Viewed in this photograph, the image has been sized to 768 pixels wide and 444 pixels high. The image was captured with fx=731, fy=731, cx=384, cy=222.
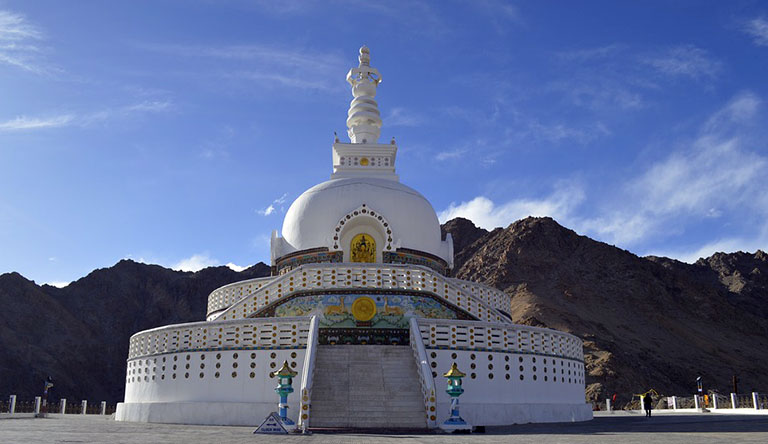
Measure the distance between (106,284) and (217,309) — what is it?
71.9 m

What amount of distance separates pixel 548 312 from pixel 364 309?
179 ft

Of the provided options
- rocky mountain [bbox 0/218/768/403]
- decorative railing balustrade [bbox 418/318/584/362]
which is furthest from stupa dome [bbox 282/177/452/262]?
rocky mountain [bbox 0/218/768/403]

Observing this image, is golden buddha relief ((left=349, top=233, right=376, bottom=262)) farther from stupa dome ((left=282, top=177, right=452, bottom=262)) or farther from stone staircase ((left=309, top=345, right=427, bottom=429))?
stone staircase ((left=309, top=345, right=427, bottom=429))

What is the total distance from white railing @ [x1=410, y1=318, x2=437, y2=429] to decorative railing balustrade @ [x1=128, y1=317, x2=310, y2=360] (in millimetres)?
2769

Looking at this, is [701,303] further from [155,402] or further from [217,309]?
[155,402]

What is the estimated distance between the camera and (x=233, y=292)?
2631 cm

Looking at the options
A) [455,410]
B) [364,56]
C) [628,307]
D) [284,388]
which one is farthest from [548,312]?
[284,388]

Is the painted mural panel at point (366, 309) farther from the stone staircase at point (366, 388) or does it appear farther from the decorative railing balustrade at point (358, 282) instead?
the stone staircase at point (366, 388)

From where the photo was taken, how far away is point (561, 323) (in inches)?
2763

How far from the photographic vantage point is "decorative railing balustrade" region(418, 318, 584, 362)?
18875mm

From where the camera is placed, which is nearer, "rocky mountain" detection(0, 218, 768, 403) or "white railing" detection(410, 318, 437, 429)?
"white railing" detection(410, 318, 437, 429)

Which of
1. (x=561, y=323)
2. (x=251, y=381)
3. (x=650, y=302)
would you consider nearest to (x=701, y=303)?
(x=650, y=302)

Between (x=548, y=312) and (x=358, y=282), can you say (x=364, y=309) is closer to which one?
(x=358, y=282)

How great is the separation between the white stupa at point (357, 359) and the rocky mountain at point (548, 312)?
39.1 m
